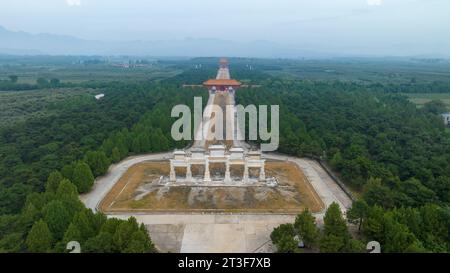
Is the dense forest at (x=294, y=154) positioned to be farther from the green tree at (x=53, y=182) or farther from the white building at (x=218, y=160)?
the white building at (x=218, y=160)

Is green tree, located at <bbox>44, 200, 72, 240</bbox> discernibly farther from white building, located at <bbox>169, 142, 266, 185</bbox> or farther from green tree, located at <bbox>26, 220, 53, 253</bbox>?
white building, located at <bbox>169, 142, 266, 185</bbox>

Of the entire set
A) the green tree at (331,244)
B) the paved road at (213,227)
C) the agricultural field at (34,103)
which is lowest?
the paved road at (213,227)

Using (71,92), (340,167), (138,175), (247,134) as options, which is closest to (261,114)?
(247,134)

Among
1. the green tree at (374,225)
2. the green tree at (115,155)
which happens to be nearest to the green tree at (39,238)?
the green tree at (115,155)

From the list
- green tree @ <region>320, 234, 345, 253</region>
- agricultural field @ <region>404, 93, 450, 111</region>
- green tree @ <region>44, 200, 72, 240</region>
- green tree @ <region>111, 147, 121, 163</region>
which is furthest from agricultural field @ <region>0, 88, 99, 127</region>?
agricultural field @ <region>404, 93, 450, 111</region>

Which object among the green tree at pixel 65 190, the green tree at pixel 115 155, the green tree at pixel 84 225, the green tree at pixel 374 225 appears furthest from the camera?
the green tree at pixel 115 155

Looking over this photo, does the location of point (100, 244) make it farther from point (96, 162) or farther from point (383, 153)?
point (383, 153)

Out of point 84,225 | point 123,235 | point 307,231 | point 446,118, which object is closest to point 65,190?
point 84,225
